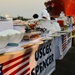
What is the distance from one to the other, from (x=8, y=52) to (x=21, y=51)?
0.22 metres

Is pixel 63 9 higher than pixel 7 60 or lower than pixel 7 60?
higher

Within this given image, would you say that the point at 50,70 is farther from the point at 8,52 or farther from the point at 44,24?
the point at 8,52

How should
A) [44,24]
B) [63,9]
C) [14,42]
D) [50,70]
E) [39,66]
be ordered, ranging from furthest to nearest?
[63,9] → [44,24] → [50,70] → [39,66] → [14,42]

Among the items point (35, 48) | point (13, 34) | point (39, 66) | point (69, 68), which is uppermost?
point (13, 34)

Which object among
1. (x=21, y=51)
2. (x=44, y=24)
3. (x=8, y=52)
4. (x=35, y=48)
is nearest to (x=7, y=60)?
(x=8, y=52)

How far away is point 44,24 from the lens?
4664mm

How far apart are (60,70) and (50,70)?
41cm

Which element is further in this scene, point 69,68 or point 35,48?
point 69,68

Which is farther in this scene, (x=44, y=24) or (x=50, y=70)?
(x=44, y=24)

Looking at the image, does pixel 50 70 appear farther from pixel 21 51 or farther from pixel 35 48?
pixel 21 51

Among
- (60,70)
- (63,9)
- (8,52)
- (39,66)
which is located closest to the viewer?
(8,52)

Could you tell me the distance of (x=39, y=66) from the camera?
2.91m

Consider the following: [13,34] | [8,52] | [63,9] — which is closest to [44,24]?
[13,34]

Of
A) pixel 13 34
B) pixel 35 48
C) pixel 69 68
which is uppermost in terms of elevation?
pixel 13 34
